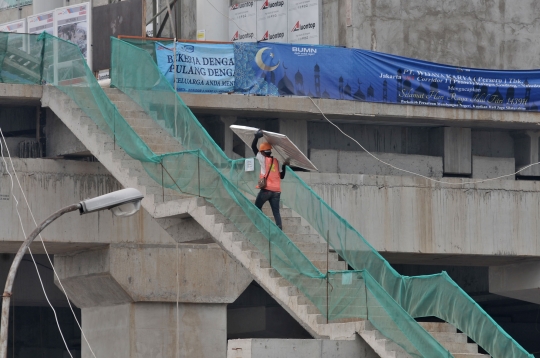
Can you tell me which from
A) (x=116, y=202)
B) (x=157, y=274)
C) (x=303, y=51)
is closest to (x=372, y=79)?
(x=303, y=51)

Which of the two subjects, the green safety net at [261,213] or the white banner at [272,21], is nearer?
the green safety net at [261,213]

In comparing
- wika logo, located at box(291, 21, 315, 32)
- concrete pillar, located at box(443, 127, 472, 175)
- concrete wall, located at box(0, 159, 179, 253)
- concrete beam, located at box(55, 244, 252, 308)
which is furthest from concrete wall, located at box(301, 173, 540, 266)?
wika logo, located at box(291, 21, 315, 32)

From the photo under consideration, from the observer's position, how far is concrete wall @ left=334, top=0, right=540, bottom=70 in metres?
31.9

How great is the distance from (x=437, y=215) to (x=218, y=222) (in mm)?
8037

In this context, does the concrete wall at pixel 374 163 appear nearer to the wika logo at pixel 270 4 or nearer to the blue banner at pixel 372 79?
the blue banner at pixel 372 79

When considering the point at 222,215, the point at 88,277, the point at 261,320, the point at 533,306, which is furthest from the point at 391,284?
the point at 533,306

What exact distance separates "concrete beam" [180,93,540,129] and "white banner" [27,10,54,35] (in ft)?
21.4

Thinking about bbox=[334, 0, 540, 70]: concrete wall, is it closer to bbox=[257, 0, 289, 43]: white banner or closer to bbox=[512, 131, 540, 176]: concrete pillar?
bbox=[257, 0, 289, 43]: white banner

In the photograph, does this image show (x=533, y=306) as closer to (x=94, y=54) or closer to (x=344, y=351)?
(x=94, y=54)

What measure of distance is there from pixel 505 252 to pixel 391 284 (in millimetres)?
8248

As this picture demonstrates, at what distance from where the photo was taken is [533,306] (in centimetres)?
3869

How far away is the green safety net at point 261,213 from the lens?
67.1ft

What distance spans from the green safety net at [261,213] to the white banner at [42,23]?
21.3 ft

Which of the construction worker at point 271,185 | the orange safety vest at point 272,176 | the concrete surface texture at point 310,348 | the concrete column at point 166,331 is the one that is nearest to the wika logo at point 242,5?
the concrete column at point 166,331
